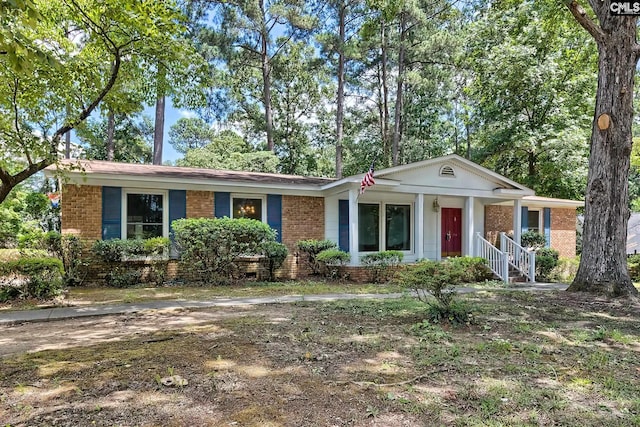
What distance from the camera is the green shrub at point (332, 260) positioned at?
35.8 ft

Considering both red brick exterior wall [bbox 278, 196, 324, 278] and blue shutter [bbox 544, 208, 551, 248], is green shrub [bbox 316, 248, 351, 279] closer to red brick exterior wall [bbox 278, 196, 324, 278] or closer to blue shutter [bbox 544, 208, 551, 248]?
red brick exterior wall [bbox 278, 196, 324, 278]

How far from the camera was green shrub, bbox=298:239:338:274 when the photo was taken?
1142 centimetres

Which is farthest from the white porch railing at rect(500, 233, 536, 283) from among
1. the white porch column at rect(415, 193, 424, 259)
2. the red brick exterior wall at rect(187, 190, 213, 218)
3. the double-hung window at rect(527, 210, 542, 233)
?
the red brick exterior wall at rect(187, 190, 213, 218)

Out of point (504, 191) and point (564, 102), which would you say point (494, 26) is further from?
point (504, 191)

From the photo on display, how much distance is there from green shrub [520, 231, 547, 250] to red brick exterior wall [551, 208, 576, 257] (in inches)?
64.6

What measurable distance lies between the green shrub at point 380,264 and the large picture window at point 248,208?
3352 millimetres

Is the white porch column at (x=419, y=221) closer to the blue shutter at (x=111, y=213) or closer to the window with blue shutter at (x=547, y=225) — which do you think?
the window with blue shutter at (x=547, y=225)

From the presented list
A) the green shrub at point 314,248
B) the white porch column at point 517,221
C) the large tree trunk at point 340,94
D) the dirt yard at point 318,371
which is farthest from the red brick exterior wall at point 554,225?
the dirt yard at point 318,371

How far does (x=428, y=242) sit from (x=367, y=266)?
3.53m

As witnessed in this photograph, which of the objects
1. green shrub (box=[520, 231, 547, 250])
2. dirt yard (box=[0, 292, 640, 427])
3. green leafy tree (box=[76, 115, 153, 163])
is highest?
green leafy tree (box=[76, 115, 153, 163])

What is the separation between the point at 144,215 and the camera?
1029cm

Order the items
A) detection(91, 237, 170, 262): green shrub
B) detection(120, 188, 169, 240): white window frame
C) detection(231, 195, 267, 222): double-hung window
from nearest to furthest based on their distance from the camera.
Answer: detection(91, 237, 170, 262): green shrub → detection(120, 188, 169, 240): white window frame → detection(231, 195, 267, 222): double-hung window

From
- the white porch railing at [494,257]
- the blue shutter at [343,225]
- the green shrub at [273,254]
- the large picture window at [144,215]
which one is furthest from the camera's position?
the blue shutter at [343,225]

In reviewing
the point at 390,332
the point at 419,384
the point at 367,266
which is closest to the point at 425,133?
the point at 367,266
